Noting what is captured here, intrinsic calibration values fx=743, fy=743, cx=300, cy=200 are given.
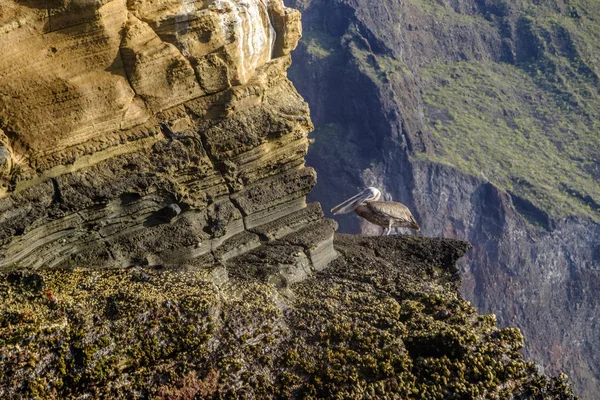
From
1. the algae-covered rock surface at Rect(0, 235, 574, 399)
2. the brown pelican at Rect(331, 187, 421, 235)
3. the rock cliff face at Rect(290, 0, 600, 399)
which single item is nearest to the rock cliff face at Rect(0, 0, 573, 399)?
the algae-covered rock surface at Rect(0, 235, 574, 399)

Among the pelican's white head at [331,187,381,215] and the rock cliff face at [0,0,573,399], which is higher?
the rock cliff face at [0,0,573,399]

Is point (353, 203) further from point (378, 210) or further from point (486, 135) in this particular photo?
point (486, 135)

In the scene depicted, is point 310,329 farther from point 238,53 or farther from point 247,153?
point 238,53

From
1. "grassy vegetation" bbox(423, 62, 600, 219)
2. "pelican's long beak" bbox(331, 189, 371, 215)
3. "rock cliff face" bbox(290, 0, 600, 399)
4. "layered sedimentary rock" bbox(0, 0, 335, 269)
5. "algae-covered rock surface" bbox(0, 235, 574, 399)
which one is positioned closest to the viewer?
"algae-covered rock surface" bbox(0, 235, 574, 399)

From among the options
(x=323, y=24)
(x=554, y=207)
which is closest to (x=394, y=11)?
(x=323, y=24)

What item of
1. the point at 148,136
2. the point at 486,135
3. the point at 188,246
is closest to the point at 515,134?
the point at 486,135

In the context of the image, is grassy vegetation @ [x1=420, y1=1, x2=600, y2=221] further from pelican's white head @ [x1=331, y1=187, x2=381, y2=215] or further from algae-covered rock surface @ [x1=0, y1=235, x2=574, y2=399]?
algae-covered rock surface @ [x1=0, y1=235, x2=574, y2=399]
